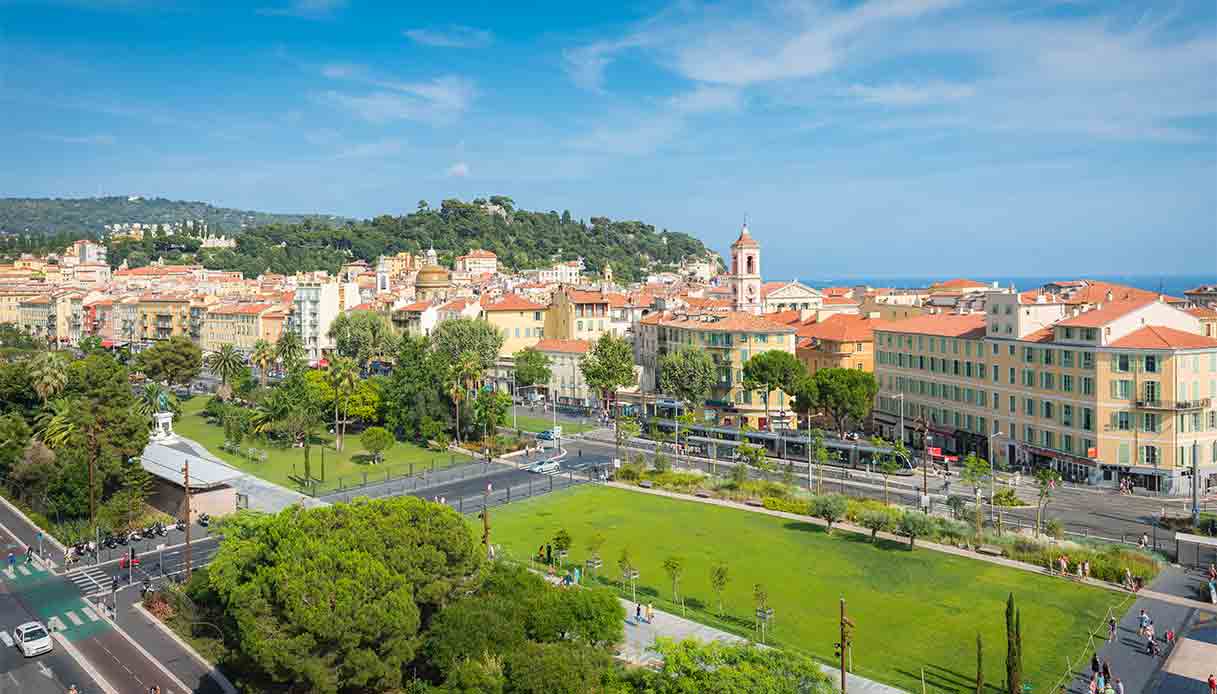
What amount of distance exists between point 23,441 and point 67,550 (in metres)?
16.7

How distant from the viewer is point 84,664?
33.9 metres

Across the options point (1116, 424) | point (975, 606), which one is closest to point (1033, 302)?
point (1116, 424)

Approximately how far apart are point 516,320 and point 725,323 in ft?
101

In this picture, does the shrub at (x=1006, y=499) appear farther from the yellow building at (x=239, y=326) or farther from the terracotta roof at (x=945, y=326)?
the yellow building at (x=239, y=326)

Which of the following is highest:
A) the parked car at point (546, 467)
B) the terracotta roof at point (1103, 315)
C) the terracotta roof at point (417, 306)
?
the terracotta roof at point (417, 306)

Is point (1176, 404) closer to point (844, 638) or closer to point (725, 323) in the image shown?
point (725, 323)

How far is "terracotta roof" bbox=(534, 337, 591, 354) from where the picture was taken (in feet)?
317

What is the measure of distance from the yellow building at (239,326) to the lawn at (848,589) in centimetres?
8535

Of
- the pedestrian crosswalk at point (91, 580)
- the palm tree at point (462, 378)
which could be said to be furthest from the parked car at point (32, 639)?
the palm tree at point (462, 378)

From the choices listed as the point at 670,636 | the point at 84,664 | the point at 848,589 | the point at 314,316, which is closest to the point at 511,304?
the point at 314,316

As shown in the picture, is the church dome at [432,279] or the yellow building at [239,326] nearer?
the yellow building at [239,326]

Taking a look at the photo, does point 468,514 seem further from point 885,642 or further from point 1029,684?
point 1029,684

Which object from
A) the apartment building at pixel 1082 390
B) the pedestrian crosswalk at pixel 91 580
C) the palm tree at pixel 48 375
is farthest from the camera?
the palm tree at pixel 48 375

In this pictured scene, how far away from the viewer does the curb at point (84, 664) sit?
32.0 meters
